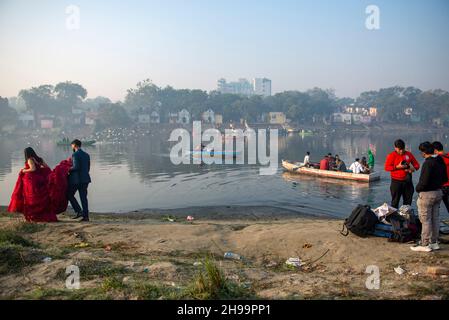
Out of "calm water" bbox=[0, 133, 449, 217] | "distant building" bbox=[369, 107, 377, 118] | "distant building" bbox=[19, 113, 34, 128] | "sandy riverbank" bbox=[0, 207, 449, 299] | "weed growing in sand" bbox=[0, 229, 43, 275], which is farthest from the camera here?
"distant building" bbox=[369, 107, 377, 118]

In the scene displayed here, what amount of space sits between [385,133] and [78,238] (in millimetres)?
103112

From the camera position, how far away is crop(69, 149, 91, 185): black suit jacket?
Answer: 9766mm

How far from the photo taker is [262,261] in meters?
7.04

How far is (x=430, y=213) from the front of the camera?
20.9 feet

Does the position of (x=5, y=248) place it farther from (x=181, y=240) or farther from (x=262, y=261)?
(x=262, y=261)

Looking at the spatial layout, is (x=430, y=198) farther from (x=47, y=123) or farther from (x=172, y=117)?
(x=47, y=123)

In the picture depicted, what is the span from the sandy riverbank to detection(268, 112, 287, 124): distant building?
327 feet

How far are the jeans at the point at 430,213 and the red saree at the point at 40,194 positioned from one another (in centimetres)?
800

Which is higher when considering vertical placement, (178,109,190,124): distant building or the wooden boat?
(178,109,190,124): distant building

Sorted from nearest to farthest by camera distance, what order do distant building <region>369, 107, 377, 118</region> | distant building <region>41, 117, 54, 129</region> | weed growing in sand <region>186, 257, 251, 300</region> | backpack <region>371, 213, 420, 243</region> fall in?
weed growing in sand <region>186, 257, 251, 300</region>, backpack <region>371, 213, 420, 243</region>, distant building <region>41, 117, 54, 129</region>, distant building <region>369, 107, 377, 118</region>

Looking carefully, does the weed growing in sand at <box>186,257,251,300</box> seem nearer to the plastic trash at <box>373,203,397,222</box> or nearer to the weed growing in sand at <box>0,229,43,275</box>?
the weed growing in sand at <box>0,229,43,275</box>

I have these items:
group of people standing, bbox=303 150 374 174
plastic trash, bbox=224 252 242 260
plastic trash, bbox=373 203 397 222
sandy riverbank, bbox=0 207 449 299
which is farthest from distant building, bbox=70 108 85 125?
plastic trash, bbox=373 203 397 222

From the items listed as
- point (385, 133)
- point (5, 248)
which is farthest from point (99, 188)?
point (385, 133)

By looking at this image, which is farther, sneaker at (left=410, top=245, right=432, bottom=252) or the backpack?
the backpack
